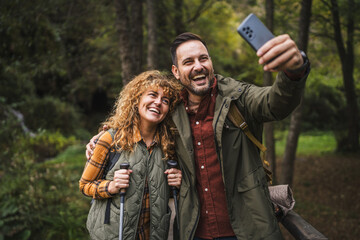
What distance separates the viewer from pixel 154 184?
102 inches

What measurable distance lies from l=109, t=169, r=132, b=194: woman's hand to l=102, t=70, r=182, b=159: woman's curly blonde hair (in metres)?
0.25

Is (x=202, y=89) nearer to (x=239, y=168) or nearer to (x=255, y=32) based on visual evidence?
(x=239, y=168)

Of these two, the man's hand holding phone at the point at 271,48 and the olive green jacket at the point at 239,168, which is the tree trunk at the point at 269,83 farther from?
the man's hand holding phone at the point at 271,48

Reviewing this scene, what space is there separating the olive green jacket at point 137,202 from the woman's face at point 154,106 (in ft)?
0.89

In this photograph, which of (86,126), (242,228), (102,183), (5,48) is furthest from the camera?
(86,126)

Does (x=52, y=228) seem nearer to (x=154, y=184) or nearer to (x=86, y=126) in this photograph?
(x=154, y=184)

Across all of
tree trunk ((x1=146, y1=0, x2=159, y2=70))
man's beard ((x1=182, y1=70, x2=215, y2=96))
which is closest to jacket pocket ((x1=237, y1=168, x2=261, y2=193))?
man's beard ((x1=182, y1=70, x2=215, y2=96))

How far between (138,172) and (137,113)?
617mm

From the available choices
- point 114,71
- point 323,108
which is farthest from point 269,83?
point 323,108

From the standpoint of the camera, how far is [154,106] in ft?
8.79

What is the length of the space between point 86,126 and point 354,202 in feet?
49.0

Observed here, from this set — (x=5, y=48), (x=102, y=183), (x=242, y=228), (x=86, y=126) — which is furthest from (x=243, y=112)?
(x=86, y=126)

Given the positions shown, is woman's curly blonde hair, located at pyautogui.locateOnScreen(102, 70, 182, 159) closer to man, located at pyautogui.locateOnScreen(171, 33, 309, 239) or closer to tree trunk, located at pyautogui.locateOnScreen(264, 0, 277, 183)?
man, located at pyautogui.locateOnScreen(171, 33, 309, 239)

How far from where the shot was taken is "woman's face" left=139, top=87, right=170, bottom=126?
267 centimetres
